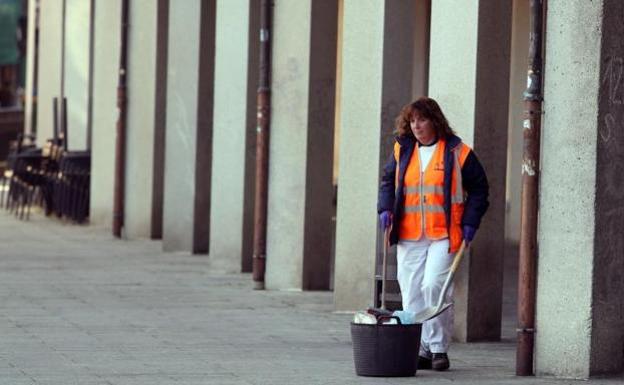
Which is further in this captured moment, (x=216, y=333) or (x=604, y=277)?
(x=216, y=333)

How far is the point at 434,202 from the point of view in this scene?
1145cm

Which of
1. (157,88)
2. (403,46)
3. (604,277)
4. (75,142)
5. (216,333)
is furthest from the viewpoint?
(75,142)

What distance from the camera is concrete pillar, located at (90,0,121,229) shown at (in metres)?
24.7

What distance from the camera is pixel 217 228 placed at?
61.1 ft

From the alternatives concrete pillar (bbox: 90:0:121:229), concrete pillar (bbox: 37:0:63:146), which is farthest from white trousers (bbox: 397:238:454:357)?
concrete pillar (bbox: 37:0:63:146)

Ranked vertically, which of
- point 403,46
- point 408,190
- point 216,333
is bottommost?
point 216,333

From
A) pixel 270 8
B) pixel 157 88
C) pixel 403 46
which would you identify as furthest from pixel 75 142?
pixel 403 46

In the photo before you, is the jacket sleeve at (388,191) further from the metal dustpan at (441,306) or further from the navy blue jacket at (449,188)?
the metal dustpan at (441,306)

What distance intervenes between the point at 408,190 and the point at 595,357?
1.63 meters

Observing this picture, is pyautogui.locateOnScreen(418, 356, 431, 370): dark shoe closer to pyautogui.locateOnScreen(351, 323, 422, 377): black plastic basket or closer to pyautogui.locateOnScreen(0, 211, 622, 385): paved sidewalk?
pyautogui.locateOnScreen(0, 211, 622, 385): paved sidewalk

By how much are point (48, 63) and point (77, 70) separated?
287 cm

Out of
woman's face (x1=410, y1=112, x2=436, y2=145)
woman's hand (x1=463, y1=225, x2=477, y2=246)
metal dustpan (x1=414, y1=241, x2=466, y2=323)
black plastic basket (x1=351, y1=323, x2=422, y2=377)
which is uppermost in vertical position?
woman's face (x1=410, y1=112, x2=436, y2=145)

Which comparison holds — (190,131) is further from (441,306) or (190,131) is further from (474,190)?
(441,306)

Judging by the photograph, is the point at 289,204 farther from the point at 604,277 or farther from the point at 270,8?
the point at 604,277
